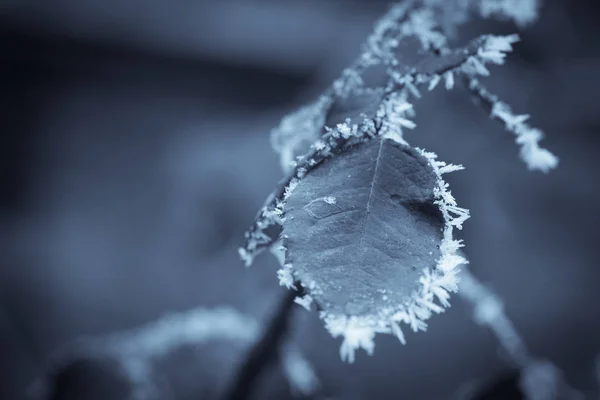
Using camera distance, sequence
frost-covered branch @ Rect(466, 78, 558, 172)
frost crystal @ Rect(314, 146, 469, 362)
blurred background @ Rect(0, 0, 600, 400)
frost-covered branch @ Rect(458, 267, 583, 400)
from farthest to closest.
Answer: blurred background @ Rect(0, 0, 600, 400) < frost-covered branch @ Rect(458, 267, 583, 400) < frost-covered branch @ Rect(466, 78, 558, 172) < frost crystal @ Rect(314, 146, 469, 362)

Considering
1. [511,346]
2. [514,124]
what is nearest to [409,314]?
[514,124]

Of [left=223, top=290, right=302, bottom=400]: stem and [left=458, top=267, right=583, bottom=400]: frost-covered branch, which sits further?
[left=458, top=267, right=583, bottom=400]: frost-covered branch

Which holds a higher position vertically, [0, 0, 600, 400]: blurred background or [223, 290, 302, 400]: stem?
[0, 0, 600, 400]: blurred background

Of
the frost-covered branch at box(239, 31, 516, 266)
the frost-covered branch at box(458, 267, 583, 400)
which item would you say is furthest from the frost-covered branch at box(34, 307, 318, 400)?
the frost-covered branch at box(239, 31, 516, 266)

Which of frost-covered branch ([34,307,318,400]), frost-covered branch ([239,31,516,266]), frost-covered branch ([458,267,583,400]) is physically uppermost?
frost-covered branch ([34,307,318,400])

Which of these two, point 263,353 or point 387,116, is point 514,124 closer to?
point 387,116

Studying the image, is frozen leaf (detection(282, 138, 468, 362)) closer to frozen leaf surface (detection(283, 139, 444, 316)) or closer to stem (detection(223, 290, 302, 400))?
frozen leaf surface (detection(283, 139, 444, 316))
